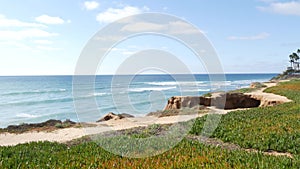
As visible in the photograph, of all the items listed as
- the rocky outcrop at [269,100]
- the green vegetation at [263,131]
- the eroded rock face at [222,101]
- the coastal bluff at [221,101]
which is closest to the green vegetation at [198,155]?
the green vegetation at [263,131]

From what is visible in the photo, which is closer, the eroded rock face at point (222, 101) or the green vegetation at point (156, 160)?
the green vegetation at point (156, 160)

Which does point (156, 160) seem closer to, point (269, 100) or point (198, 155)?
point (198, 155)

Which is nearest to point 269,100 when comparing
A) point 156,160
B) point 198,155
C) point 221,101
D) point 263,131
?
point 221,101

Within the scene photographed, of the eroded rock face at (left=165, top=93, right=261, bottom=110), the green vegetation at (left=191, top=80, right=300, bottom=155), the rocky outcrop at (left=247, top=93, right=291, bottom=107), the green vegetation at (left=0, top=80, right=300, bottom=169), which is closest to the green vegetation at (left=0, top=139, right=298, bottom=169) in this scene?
the green vegetation at (left=0, top=80, right=300, bottom=169)

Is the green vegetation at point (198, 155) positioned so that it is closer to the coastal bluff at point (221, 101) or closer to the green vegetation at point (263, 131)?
the green vegetation at point (263, 131)

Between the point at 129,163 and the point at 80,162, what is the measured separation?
4.16 feet

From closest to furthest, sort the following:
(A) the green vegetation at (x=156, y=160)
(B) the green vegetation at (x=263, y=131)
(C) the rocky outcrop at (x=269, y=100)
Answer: (A) the green vegetation at (x=156, y=160) → (B) the green vegetation at (x=263, y=131) → (C) the rocky outcrop at (x=269, y=100)

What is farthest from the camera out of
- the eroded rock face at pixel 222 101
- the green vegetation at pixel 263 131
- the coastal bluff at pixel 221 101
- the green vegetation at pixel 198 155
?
the eroded rock face at pixel 222 101

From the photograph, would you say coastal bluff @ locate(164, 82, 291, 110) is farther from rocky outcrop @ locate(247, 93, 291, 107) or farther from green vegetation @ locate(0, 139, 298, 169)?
green vegetation @ locate(0, 139, 298, 169)

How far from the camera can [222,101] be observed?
100 ft

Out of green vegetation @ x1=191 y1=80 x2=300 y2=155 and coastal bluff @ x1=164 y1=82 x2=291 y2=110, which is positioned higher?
green vegetation @ x1=191 y1=80 x2=300 y2=155

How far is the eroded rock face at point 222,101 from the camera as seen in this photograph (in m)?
28.2

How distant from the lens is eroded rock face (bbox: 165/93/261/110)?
92.5ft

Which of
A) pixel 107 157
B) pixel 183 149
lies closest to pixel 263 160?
pixel 183 149
